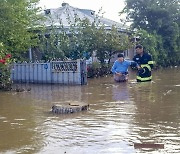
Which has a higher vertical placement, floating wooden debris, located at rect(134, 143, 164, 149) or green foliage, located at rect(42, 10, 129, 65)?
green foliage, located at rect(42, 10, 129, 65)

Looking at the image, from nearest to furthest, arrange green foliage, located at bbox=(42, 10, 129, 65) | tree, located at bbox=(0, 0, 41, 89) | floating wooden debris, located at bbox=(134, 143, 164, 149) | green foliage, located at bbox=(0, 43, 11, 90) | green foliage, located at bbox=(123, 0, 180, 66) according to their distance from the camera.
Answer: floating wooden debris, located at bbox=(134, 143, 164, 149)
green foliage, located at bbox=(0, 43, 11, 90)
tree, located at bbox=(0, 0, 41, 89)
green foliage, located at bbox=(42, 10, 129, 65)
green foliage, located at bbox=(123, 0, 180, 66)

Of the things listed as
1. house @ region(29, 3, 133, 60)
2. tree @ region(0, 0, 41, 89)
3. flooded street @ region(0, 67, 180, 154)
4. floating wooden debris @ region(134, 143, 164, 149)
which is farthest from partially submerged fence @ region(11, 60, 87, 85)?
floating wooden debris @ region(134, 143, 164, 149)

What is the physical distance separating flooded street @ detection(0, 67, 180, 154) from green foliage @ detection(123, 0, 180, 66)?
21.2 m

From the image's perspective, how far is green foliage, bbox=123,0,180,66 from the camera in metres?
33.7

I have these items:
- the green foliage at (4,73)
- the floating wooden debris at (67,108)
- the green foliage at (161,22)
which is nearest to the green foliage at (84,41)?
the green foliage at (4,73)

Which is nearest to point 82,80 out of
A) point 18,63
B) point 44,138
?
point 18,63

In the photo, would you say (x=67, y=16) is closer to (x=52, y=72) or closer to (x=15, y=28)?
(x=15, y=28)

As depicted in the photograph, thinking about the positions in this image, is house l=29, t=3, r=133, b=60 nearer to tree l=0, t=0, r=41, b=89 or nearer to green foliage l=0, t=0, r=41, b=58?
green foliage l=0, t=0, r=41, b=58

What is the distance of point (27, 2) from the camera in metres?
22.9

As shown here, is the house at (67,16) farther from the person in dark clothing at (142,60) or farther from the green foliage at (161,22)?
the person in dark clothing at (142,60)

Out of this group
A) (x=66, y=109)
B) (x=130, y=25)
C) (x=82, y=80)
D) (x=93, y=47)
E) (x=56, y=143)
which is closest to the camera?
(x=56, y=143)

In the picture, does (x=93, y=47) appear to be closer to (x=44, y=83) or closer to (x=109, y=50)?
(x=109, y=50)

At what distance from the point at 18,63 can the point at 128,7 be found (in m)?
18.1

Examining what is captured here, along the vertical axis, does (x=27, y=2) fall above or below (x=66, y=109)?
above
